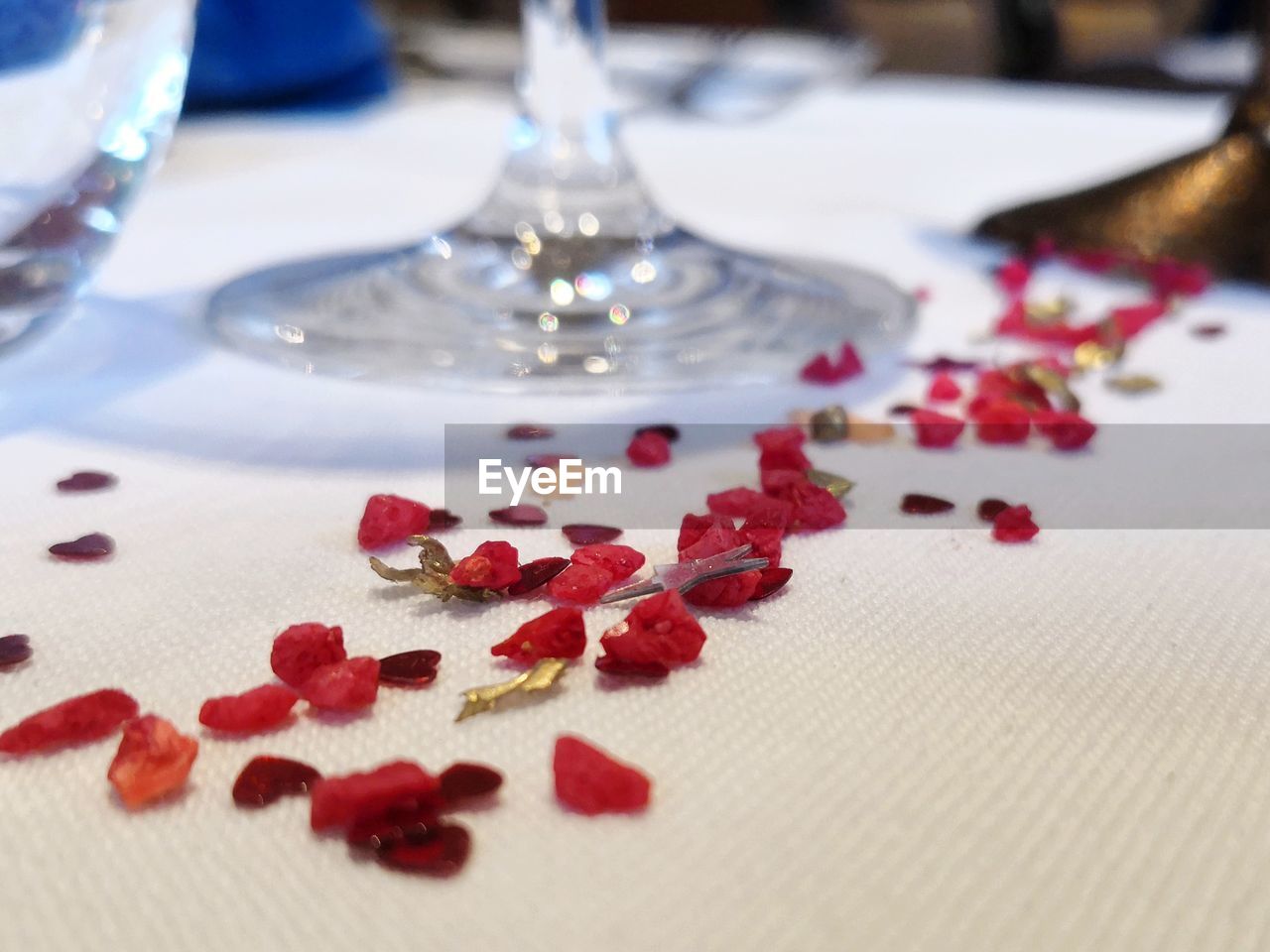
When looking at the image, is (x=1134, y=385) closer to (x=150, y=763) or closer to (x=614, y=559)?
(x=614, y=559)

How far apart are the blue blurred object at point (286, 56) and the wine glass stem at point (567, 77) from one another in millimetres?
393

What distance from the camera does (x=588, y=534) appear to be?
30cm

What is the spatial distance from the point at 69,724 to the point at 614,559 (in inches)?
4.3

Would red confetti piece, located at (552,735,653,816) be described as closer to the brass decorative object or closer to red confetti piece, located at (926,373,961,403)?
red confetti piece, located at (926,373,961,403)

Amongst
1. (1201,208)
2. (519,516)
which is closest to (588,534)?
(519,516)

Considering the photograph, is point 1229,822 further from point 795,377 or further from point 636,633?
point 795,377

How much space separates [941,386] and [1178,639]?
15cm

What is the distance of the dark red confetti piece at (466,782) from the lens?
0.21 metres

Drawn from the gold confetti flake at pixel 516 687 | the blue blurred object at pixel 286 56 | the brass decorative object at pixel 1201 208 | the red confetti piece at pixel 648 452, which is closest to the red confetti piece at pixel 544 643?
the gold confetti flake at pixel 516 687

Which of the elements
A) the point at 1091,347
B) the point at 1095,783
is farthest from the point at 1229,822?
the point at 1091,347

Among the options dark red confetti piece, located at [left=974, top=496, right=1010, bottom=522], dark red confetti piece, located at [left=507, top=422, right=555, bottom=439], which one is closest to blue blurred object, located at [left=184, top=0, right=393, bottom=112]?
dark red confetti piece, located at [left=507, top=422, right=555, bottom=439]

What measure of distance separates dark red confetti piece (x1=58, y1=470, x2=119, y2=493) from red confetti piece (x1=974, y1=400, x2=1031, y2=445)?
223mm

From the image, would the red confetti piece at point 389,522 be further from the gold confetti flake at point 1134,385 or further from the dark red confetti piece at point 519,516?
the gold confetti flake at point 1134,385

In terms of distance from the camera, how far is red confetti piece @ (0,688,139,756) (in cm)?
22
